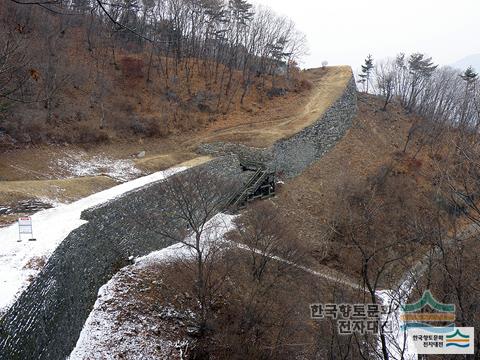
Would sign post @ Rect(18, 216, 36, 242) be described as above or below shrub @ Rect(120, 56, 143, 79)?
below

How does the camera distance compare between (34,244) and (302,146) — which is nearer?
(34,244)

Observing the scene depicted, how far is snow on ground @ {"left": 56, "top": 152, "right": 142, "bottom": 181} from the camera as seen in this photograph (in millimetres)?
19594

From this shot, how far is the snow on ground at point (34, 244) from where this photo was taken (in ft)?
24.8

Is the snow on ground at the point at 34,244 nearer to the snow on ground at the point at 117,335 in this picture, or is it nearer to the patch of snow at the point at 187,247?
the snow on ground at the point at 117,335

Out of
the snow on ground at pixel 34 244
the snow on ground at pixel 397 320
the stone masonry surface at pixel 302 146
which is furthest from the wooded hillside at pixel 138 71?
the snow on ground at pixel 397 320

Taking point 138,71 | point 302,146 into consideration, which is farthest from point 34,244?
point 138,71

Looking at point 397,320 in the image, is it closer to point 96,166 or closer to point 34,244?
point 34,244

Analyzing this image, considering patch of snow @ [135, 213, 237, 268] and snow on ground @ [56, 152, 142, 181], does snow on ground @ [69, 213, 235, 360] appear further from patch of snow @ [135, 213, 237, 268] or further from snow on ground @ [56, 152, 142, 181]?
snow on ground @ [56, 152, 142, 181]

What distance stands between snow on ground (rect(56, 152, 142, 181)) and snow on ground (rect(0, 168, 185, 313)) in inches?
245

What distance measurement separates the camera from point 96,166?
68.1 feet

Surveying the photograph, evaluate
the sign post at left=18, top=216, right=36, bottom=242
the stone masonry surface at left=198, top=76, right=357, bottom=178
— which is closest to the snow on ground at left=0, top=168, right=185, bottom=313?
the sign post at left=18, top=216, right=36, bottom=242

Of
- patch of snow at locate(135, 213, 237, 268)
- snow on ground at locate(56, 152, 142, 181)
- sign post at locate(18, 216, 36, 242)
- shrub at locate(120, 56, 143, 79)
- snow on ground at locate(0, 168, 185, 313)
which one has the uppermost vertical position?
shrub at locate(120, 56, 143, 79)

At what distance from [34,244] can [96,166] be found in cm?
1207

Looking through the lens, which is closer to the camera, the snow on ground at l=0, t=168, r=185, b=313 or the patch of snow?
the snow on ground at l=0, t=168, r=185, b=313
